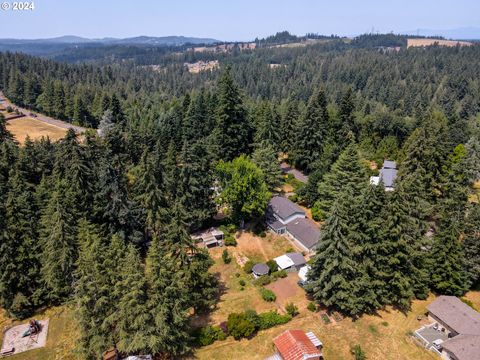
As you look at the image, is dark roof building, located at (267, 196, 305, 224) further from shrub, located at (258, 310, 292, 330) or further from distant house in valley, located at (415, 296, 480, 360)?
distant house in valley, located at (415, 296, 480, 360)

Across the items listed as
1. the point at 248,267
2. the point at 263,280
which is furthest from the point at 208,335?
the point at 248,267

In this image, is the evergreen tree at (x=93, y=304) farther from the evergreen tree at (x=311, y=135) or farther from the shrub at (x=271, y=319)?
the evergreen tree at (x=311, y=135)

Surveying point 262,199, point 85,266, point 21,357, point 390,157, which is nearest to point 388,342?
point 262,199

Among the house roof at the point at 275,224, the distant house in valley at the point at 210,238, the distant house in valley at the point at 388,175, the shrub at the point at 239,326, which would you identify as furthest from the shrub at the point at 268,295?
the distant house in valley at the point at 388,175

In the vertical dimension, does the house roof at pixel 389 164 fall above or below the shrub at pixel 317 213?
above

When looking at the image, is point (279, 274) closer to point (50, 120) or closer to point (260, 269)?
point (260, 269)

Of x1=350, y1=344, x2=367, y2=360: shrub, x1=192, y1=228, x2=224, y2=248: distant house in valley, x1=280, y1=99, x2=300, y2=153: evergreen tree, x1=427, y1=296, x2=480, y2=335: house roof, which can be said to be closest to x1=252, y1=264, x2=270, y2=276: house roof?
x1=192, y1=228, x2=224, y2=248: distant house in valley
